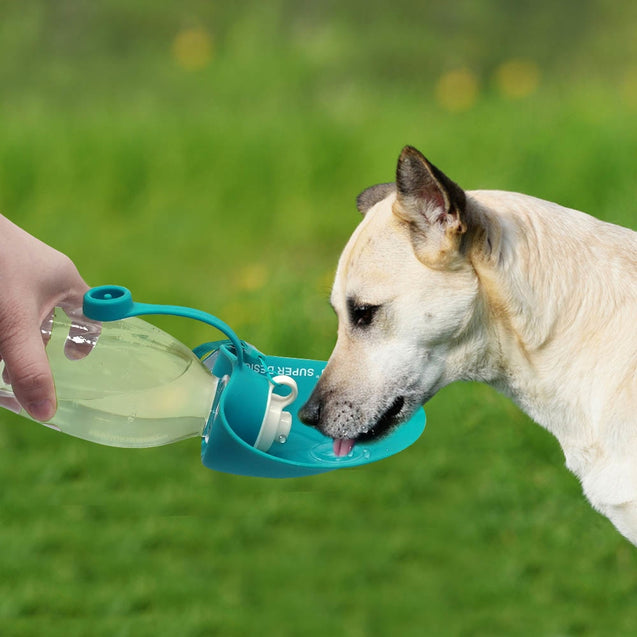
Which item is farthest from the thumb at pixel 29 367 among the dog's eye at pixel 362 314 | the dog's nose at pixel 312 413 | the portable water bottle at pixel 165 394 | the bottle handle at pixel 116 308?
the dog's eye at pixel 362 314

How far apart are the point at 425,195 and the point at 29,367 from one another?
121cm

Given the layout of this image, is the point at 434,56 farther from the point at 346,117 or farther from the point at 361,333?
the point at 361,333

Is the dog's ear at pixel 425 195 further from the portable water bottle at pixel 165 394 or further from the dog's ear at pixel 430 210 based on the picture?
the portable water bottle at pixel 165 394

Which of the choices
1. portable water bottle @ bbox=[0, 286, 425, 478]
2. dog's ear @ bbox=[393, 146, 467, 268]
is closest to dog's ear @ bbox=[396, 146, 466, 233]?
dog's ear @ bbox=[393, 146, 467, 268]

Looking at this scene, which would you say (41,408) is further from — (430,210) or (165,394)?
(430,210)

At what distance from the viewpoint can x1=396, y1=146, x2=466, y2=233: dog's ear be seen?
2.81m

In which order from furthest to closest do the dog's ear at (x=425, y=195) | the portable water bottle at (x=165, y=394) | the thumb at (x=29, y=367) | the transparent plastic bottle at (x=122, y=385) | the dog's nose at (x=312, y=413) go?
the dog's nose at (x=312, y=413), the transparent plastic bottle at (x=122, y=385), the portable water bottle at (x=165, y=394), the dog's ear at (x=425, y=195), the thumb at (x=29, y=367)

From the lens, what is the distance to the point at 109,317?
2.61 m

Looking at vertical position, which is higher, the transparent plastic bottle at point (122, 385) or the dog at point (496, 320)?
the dog at point (496, 320)

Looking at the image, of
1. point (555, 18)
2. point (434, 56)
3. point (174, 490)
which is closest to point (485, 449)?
point (174, 490)

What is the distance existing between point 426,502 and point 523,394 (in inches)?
75.1

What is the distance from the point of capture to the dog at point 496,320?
9.47ft

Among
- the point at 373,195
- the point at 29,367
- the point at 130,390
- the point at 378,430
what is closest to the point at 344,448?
the point at 378,430

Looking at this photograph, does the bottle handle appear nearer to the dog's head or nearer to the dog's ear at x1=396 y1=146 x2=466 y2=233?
the dog's head
